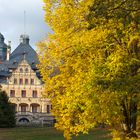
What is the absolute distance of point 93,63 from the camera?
14.2m

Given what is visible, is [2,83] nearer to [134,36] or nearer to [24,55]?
[24,55]

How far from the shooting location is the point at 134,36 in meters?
14.3

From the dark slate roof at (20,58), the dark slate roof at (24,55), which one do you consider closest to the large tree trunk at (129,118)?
the dark slate roof at (20,58)

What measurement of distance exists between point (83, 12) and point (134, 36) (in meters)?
2.52

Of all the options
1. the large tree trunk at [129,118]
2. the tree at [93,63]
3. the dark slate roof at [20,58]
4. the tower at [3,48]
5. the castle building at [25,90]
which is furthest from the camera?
the tower at [3,48]

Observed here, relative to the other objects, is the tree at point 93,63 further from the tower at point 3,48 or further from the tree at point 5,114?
the tower at point 3,48

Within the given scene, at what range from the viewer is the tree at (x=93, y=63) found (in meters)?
11.9

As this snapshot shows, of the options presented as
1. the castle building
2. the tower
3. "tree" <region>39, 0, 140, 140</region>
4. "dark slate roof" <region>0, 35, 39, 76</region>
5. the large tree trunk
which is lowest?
the large tree trunk

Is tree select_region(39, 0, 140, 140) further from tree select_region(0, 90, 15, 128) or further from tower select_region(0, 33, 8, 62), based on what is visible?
tower select_region(0, 33, 8, 62)

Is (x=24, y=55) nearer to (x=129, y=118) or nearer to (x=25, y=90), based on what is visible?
(x=25, y=90)

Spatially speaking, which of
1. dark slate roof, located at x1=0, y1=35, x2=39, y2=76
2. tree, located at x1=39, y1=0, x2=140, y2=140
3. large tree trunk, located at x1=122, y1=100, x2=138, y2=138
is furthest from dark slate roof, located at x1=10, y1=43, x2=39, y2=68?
large tree trunk, located at x1=122, y1=100, x2=138, y2=138

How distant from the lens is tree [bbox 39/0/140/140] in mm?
11906

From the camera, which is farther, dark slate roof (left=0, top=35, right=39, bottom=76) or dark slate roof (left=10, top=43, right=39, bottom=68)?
dark slate roof (left=10, top=43, right=39, bottom=68)

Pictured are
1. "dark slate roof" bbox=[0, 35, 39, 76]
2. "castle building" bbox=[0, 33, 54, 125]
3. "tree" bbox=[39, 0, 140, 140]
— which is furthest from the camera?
"dark slate roof" bbox=[0, 35, 39, 76]
